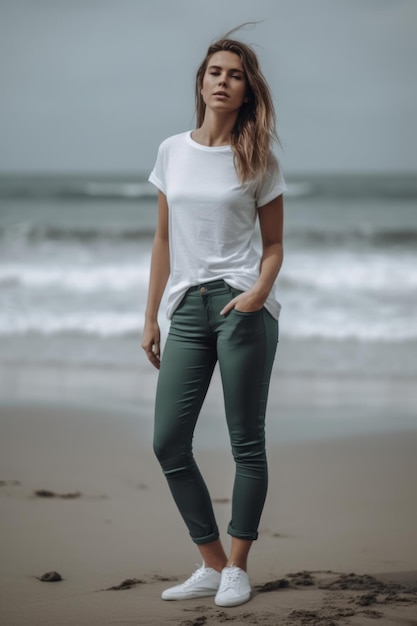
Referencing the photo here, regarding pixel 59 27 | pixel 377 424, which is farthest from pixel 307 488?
pixel 59 27

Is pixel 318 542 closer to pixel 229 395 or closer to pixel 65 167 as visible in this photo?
pixel 229 395

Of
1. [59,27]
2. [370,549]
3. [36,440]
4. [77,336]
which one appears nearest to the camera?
[370,549]

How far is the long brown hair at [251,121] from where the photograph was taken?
8.12 feet

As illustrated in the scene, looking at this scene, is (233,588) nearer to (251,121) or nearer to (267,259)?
(267,259)

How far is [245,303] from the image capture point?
247 cm

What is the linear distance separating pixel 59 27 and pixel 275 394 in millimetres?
11321

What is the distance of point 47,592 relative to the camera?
2.69 metres

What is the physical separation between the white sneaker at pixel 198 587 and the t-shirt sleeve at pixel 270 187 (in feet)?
3.18

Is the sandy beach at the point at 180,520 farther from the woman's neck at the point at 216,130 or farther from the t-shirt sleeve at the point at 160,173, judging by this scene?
the woman's neck at the point at 216,130

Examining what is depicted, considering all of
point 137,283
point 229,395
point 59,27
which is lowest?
point 137,283

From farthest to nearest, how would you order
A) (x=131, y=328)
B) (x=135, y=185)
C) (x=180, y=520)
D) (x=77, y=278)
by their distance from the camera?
(x=135, y=185), (x=77, y=278), (x=131, y=328), (x=180, y=520)

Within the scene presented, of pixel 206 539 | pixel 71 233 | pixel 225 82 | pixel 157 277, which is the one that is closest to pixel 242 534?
pixel 206 539

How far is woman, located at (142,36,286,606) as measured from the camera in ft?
8.19

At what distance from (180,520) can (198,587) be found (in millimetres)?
767
